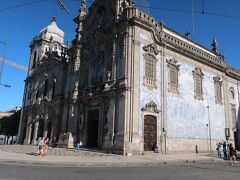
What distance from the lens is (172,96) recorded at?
27.3 m

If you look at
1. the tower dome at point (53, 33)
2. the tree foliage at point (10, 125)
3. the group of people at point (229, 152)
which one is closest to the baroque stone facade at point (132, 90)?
the group of people at point (229, 152)

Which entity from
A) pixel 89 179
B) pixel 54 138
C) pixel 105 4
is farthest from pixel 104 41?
pixel 89 179

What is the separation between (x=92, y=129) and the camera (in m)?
28.2

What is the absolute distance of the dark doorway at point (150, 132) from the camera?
2383 cm

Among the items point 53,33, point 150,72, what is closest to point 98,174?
point 150,72

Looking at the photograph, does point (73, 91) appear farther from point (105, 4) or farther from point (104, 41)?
point (105, 4)

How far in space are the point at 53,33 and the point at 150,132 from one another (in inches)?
1239

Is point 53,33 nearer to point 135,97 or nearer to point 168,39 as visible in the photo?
point 168,39

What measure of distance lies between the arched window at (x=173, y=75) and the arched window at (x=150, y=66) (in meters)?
2.36

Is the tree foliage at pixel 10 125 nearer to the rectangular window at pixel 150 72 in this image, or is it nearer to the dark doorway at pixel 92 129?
the dark doorway at pixel 92 129

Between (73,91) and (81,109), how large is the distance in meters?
2.78

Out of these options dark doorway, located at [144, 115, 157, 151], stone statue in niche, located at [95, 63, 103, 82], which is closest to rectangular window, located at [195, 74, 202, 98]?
dark doorway, located at [144, 115, 157, 151]

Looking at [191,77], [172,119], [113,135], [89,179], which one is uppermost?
[191,77]

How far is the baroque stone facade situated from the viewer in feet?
78.3
